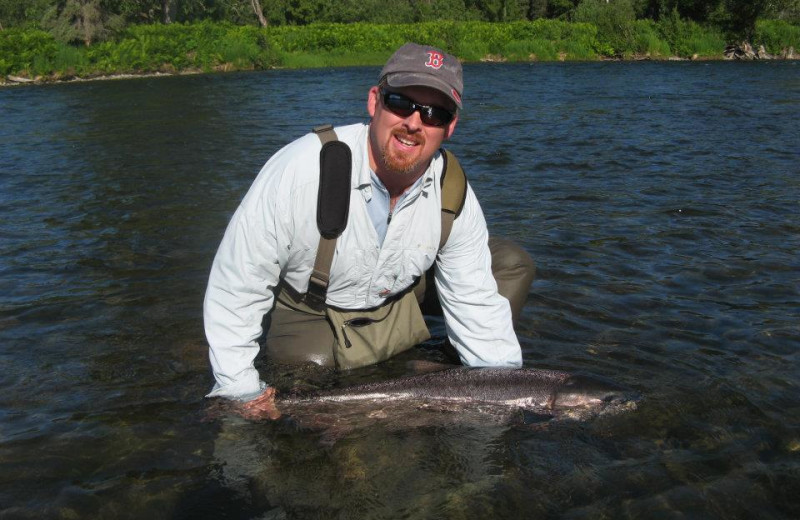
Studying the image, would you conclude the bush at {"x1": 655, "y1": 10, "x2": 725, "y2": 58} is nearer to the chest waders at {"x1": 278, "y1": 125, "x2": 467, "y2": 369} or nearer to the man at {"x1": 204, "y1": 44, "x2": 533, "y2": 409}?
the chest waders at {"x1": 278, "y1": 125, "x2": 467, "y2": 369}

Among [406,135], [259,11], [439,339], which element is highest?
[259,11]

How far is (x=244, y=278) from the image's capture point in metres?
4.00

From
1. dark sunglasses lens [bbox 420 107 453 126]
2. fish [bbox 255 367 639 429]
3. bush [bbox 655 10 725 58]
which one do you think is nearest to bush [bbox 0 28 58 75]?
bush [bbox 655 10 725 58]

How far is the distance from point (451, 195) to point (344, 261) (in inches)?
29.4

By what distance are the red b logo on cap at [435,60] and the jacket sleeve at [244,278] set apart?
0.94 m

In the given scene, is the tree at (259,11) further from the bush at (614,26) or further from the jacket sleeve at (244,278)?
the jacket sleeve at (244,278)

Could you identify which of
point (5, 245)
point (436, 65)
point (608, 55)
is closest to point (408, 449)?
point (436, 65)

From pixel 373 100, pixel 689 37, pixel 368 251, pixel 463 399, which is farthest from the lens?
pixel 689 37

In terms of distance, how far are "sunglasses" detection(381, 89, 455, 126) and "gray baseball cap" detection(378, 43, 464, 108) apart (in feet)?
0.26

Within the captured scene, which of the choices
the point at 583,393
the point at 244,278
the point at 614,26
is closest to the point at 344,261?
the point at 244,278

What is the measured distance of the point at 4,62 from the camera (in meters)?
34.1

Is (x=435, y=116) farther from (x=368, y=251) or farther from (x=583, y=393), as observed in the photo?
(x=583, y=393)

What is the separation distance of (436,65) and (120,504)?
2794 millimetres

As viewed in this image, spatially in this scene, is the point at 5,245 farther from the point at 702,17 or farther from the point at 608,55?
the point at 702,17
